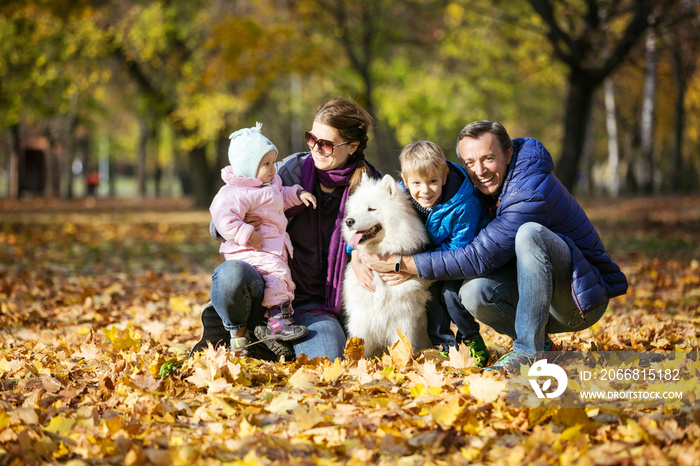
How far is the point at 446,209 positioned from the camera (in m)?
3.69

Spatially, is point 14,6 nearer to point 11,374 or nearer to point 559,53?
point 559,53

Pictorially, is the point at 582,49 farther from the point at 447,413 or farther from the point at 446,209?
the point at 447,413

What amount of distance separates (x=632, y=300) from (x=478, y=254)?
136 inches

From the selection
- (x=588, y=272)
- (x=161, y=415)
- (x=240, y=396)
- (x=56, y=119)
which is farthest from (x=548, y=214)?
(x=56, y=119)

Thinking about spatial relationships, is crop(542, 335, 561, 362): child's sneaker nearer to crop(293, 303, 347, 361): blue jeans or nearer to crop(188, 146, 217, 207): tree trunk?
crop(293, 303, 347, 361): blue jeans

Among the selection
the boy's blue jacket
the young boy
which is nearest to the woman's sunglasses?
the young boy

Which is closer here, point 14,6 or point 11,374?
point 11,374

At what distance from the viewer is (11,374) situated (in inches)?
140

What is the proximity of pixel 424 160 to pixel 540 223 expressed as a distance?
744 millimetres

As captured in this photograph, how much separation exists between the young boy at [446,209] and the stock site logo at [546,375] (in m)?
0.56

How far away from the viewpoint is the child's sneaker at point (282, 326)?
12.5 ft

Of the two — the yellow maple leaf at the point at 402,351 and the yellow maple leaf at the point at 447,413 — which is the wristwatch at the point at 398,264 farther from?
the yellow maple leaf at the point at 447,413

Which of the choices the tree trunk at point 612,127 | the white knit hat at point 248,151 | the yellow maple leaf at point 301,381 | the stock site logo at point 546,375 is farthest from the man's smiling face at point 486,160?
the tree trunk at point 612,127

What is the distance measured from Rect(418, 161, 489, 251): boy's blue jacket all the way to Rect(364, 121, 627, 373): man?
8 cm
